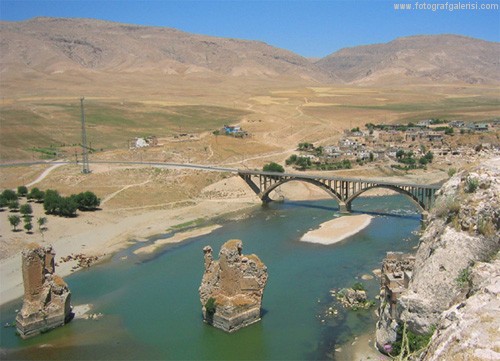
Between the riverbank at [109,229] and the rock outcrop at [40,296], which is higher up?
the rock outcrop at [40,296]

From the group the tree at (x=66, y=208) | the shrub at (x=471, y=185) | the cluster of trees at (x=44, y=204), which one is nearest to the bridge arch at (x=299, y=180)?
the cluster of trees at (x=44, y=204)

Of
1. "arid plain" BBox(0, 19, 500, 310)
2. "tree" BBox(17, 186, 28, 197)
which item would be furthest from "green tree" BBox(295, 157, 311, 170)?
"tree" BBox(17, 186, 28, 197)

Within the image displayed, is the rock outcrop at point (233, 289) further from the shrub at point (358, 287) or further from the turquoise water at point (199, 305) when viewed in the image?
the shrub at point (358, 287)

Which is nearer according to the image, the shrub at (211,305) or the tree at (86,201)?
the shrub at (211,305)

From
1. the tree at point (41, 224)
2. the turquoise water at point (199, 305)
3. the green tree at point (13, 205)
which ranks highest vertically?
the green tree at point (13, 205)

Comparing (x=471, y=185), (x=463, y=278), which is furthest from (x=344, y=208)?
(x=463, y=278)

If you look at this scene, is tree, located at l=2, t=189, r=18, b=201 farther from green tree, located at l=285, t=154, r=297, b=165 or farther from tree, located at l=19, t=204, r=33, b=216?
green tree, located at l=285, t=154, r=297, b=165

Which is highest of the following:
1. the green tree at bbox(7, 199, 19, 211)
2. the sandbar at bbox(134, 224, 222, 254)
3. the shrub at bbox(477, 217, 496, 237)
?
the shrub at bbox(477, 217, 496, 237)

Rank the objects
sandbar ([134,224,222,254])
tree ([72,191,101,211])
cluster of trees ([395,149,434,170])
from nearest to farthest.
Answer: sandbar ([134,224,222,254]) → tree ([72,191,101,211]) → cluster of trees ([395,149,434,170])
